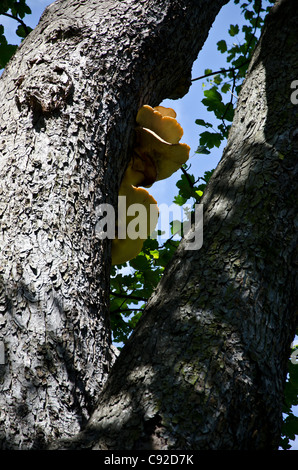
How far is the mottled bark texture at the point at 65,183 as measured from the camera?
144 centimetres

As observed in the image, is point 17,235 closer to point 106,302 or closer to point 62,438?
point 106,302

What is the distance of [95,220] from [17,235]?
1.23 feet

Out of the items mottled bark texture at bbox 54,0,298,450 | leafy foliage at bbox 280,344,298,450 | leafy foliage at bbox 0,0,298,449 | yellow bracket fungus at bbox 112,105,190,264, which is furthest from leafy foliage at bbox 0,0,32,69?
leafy foliage at bbox 280,344,298,450

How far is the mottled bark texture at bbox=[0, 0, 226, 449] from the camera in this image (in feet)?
4.72

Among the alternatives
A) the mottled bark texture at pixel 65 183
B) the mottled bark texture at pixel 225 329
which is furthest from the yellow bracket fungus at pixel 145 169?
the mottled bark texture at pixel 225 329

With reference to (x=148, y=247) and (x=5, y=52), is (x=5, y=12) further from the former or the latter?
(x=148, y=247)

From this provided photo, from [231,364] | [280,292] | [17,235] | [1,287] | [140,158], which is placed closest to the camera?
[231,364]

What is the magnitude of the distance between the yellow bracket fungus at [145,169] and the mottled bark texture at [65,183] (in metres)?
0.16

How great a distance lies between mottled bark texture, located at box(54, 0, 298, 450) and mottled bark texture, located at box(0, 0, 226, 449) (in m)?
0.21

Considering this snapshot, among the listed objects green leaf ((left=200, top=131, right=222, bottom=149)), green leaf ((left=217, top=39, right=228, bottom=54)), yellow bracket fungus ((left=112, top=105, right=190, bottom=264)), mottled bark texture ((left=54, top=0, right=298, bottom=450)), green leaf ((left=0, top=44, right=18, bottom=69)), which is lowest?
mottled bark texture ((left=54, top=0, right=298, bottom=450))

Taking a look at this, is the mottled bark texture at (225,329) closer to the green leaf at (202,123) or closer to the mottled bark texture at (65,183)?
the mottled bark texture at (65,183)

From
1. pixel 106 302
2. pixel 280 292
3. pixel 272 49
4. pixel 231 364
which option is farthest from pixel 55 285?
pixel 272 49

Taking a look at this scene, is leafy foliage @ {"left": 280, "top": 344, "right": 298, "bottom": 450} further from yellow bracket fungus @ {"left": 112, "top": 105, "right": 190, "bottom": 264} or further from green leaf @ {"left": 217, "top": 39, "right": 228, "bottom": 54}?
green leaf @ {"left": 217, "top": 39, "right": 228, "bottom": 54}

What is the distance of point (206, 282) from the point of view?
57.7 inches
